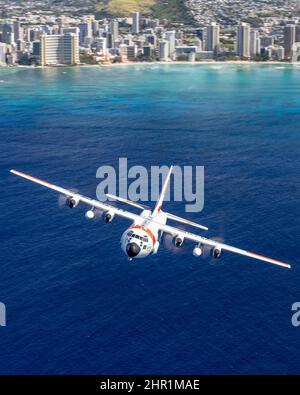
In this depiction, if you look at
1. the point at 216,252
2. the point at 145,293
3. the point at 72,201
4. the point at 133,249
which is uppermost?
the point at 72,201

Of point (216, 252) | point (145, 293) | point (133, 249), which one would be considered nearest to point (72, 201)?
point (133, 249)

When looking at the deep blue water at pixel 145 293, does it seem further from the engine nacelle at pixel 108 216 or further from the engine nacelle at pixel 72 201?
the engine nacelle at pixel 72 201

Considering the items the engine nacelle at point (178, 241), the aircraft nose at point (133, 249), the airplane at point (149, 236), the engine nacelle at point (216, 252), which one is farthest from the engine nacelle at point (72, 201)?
the engine nacelle at point (216, 252)

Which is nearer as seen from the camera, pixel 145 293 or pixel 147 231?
pixel 147 231

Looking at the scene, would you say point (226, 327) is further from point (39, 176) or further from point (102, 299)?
point (39, 176)

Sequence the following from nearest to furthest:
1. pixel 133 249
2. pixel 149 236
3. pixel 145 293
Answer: pixel 133 249 → pixel 149 236 → pixel 145 293

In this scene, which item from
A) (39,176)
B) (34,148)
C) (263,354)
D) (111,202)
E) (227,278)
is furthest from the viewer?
(34,148)

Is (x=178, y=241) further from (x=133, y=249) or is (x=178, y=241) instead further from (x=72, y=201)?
(x=72, y=201)
